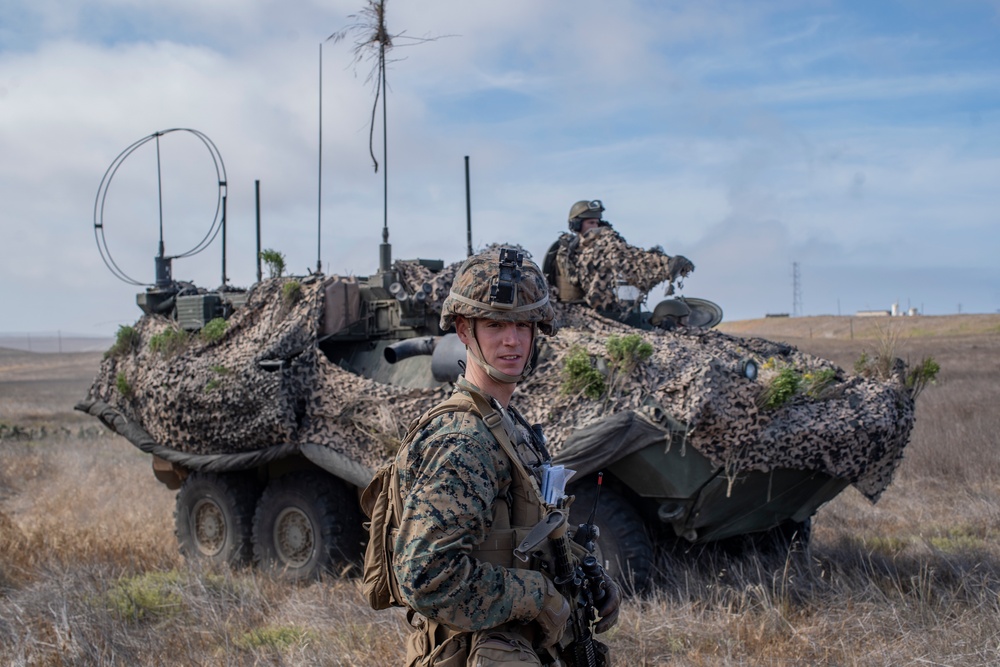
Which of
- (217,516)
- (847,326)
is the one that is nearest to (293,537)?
(217,516)

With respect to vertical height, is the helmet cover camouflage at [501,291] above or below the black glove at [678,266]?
below

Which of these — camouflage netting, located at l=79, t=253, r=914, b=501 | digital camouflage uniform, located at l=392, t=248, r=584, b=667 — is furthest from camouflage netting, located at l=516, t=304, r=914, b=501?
digital camouflage uniform, located at l=392, t=248, r=584, b=667

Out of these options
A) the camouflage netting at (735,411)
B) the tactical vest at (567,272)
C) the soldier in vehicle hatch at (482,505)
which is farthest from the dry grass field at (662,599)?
the soldier in vehicle hatch at (482,505)

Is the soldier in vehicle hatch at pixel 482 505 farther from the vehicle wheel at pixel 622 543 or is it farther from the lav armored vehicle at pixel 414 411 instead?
the vehicle wheel at pixel 622 543

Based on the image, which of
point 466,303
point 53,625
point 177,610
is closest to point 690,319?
point 177,610

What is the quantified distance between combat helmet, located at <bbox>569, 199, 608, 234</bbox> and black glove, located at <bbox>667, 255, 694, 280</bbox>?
74cm

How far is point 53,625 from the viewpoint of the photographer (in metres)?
5.90

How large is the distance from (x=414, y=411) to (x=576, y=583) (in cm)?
428

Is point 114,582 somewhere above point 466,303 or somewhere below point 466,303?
below

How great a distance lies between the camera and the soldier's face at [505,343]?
304 cm

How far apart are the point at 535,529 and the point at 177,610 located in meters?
4.48

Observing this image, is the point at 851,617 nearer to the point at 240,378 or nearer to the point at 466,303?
the point at 466,303

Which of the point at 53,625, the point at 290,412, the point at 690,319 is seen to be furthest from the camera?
the point at 690,319

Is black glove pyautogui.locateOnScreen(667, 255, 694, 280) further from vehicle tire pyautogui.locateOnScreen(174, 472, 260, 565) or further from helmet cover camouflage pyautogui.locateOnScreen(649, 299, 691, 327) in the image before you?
vehicle tire pyautogui.locateOnScreen(174, 472, 260, 565)
